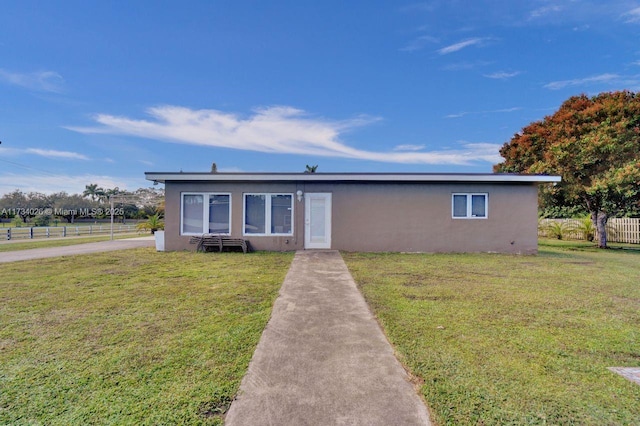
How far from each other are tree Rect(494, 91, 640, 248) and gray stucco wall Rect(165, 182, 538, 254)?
13.3ft

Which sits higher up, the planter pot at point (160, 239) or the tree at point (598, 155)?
the tree at point (598, 155)

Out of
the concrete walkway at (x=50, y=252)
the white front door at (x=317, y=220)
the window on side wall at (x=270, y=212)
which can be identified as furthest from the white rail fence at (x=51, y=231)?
the white front door at (x=317, y=220)

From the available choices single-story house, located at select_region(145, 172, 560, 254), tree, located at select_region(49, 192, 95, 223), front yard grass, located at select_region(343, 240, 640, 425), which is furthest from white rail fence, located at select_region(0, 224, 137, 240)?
front yard grass, located at select_region(343, 240, 640, 425)

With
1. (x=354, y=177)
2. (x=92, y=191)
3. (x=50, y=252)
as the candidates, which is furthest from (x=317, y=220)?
(x=92, y=191)

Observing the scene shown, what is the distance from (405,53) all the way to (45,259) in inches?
657

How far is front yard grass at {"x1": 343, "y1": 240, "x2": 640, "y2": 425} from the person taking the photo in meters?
1.99

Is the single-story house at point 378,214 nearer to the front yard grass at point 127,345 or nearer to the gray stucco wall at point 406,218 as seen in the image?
the gray stucco wall at point 406,218

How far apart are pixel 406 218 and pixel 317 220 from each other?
10.7ft

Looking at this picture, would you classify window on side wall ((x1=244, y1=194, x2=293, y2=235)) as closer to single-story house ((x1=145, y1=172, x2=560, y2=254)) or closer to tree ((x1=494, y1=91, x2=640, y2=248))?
single-story house ((x1=145, y1=172, x2=560, y2=254))

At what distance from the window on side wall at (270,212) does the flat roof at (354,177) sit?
2.30 feet

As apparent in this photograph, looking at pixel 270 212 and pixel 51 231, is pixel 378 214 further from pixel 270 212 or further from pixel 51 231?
pixel 51 231

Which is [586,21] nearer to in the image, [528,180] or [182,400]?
[528,180]

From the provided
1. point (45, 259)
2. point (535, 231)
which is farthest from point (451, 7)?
point (45, 259)

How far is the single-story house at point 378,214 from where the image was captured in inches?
417
